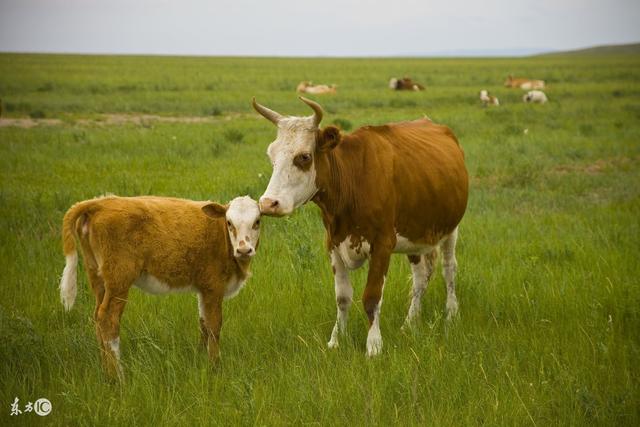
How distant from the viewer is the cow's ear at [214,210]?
476cm

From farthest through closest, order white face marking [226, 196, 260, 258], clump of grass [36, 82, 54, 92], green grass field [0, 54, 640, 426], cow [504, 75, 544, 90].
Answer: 1. cow [504, 75, 544, 90]
2. clump of grass [36, 82, 54, 92]
3. white face marking [226, 196, 260, 258]
4. green grass field [0, 54, 640, 426]

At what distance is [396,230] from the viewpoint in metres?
5.52

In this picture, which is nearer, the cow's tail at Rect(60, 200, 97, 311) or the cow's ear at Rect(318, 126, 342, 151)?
the cow's tail at Rect(60, 200, 97, 311)

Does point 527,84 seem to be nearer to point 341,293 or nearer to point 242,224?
point 341,293

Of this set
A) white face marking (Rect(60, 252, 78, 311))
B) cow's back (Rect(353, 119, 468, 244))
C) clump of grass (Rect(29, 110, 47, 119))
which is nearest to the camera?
white face marking (Rect(60, 252, 78, 311))

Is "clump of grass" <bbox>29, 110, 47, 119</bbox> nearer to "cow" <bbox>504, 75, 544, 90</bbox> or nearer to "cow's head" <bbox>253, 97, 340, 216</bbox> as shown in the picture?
"cow's head" <bbox>253, 97, 340, 216</bbox>

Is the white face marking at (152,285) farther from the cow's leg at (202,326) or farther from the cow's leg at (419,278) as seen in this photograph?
the cow's leg at (419,278)

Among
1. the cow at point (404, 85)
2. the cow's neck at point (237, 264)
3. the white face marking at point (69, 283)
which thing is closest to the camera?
the white face marking at point (69, 283)

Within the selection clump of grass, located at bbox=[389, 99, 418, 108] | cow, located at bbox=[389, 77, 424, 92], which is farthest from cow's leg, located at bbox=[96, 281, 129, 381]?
cow, located at bbox=[389, 77, 424, 92]

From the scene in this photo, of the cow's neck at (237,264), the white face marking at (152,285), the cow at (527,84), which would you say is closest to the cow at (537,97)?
the cow at (527,84)

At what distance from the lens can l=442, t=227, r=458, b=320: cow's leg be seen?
6262 millimetres

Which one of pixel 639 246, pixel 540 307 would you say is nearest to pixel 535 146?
pixel 639 246

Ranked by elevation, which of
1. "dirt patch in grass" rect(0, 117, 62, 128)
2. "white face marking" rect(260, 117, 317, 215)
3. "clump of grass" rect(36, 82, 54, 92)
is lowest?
"dirt patch in grass" rect(0, 117, 62, 128)

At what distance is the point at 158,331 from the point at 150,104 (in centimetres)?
2185
